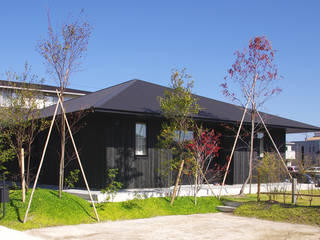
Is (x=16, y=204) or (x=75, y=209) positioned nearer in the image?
(x=16, y=204)

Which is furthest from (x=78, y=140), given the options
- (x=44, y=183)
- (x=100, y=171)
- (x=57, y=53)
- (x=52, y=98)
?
(x=52, y=98)

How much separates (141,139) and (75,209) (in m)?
4.67

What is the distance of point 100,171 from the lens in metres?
13.6

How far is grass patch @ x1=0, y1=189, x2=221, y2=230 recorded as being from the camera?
31.7 feet

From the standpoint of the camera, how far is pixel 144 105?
14227 millimetres

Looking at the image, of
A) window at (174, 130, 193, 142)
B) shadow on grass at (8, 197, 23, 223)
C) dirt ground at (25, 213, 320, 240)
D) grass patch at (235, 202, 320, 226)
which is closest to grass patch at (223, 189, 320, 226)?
grass patch at (235, 202, 320, 226)

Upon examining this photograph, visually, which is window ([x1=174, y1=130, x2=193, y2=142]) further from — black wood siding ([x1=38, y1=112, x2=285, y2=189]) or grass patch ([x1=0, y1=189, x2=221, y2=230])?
grass patch ([x1=0, y1=189, x2=221, y2=230])

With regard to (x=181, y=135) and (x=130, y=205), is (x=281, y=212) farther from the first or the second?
(x=181, y=135)

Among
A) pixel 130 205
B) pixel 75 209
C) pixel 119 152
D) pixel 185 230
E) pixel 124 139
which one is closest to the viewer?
pixel 185 230

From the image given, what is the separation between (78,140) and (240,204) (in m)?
6.42

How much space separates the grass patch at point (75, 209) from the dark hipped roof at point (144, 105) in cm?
300

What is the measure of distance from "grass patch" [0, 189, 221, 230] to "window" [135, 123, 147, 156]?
2469 mm

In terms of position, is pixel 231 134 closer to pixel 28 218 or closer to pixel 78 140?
pixel 78 140

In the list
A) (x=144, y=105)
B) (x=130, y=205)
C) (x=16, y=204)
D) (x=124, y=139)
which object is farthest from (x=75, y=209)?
(x=144, y=105)
